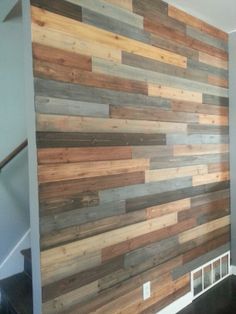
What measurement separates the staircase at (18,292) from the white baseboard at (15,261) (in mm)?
42

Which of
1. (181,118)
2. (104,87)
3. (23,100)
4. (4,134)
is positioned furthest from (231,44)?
(4,134)

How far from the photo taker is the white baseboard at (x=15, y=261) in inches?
92.9

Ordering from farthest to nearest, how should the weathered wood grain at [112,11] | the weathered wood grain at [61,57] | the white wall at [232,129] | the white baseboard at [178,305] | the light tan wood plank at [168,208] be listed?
1. the white wall at [232,129]
2. the white baseboard at [178,305]
3. the light tan wood plank at [168,208]
4. the weathered wood grain at [112,11]
5. the weathered wood grain at [61,57]

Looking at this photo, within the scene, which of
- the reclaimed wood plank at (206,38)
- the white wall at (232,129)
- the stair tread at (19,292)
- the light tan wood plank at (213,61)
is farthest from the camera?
the white wall at (232,129)

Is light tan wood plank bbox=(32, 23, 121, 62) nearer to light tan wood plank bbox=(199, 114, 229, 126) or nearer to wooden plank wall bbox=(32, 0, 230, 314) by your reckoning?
wooden plank wall bbox=(32, 0, 230, 314)

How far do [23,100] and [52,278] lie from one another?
1536 mm

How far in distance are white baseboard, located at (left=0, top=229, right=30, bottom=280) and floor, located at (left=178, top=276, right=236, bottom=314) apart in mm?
1455

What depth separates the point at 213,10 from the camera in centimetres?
248

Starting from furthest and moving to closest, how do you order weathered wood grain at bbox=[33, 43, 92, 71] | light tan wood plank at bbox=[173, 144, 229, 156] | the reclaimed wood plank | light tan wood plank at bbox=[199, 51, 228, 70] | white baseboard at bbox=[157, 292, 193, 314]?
light tan wood plank at bbox=[199, 51, 228, 70] → the reclaimed wood plank → light tan wood plank at bbox=[173, 144, 229, 156] → white baseboard at bbox=[157, 292, 193, 314] → weathered wood grain at bbox=[33, 43, 92, 71]

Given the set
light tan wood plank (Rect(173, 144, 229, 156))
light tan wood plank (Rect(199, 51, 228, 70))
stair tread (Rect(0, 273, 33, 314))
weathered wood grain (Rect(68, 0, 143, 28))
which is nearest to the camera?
weathered wood grain (Rect(68, 0, 143, 28))

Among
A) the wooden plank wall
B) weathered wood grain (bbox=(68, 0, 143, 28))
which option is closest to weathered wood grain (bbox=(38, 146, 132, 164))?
the wooden plank wall

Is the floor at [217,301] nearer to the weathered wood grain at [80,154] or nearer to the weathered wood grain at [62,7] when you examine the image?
the weathered wood grain at [80,154]

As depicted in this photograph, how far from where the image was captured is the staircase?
194 cm

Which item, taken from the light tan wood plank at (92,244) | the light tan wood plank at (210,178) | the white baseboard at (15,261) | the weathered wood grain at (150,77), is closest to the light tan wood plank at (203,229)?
the light tan wood plank at (92,244)
